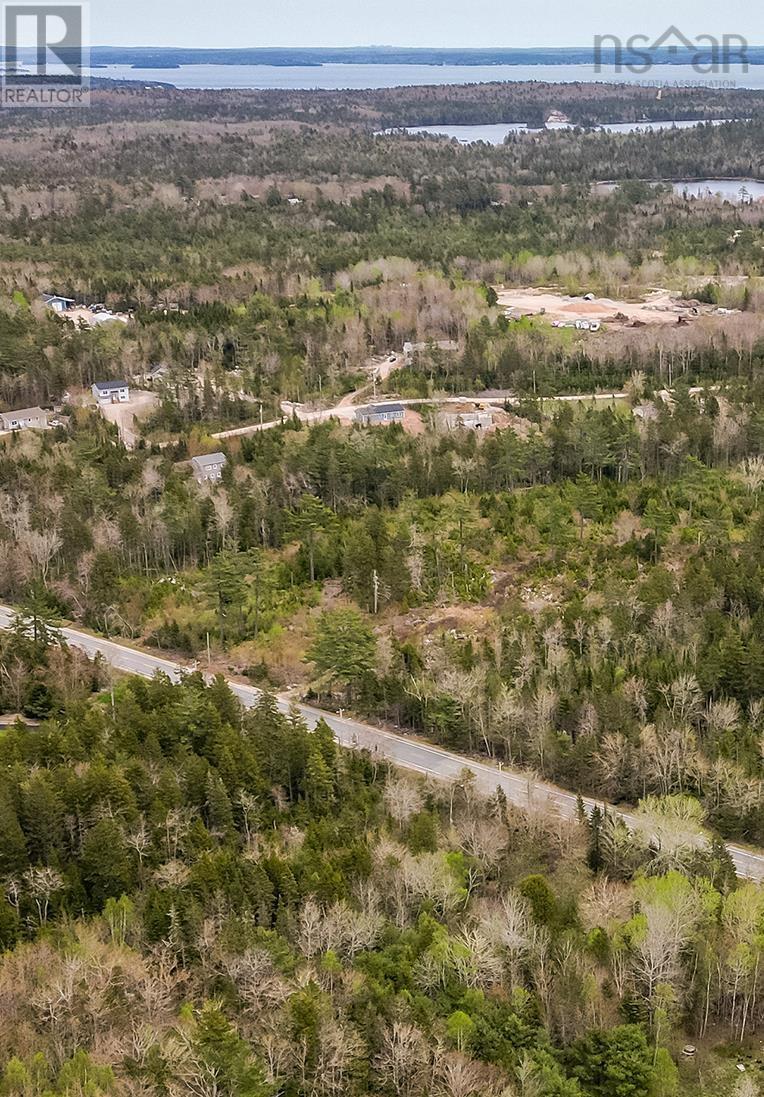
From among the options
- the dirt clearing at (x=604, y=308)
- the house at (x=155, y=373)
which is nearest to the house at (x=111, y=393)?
the house at (x=155, y=373)

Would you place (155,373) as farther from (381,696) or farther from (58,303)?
(381,696)

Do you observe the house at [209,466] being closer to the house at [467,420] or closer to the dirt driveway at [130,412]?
the dirt driveway at [130,412]

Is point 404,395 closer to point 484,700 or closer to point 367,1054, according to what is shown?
point 484,700

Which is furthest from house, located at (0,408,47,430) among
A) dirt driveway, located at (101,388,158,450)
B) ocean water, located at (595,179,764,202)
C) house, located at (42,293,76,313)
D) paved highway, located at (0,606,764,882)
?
ocean water, located at (595,179,764,202)

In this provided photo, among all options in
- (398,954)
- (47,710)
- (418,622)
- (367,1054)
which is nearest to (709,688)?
(418,622)

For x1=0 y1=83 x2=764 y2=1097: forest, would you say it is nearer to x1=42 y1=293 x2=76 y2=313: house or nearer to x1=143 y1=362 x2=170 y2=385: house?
x1=143 y1=362 x2=170 y2=385: house

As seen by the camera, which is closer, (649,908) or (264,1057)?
(264,1057)
